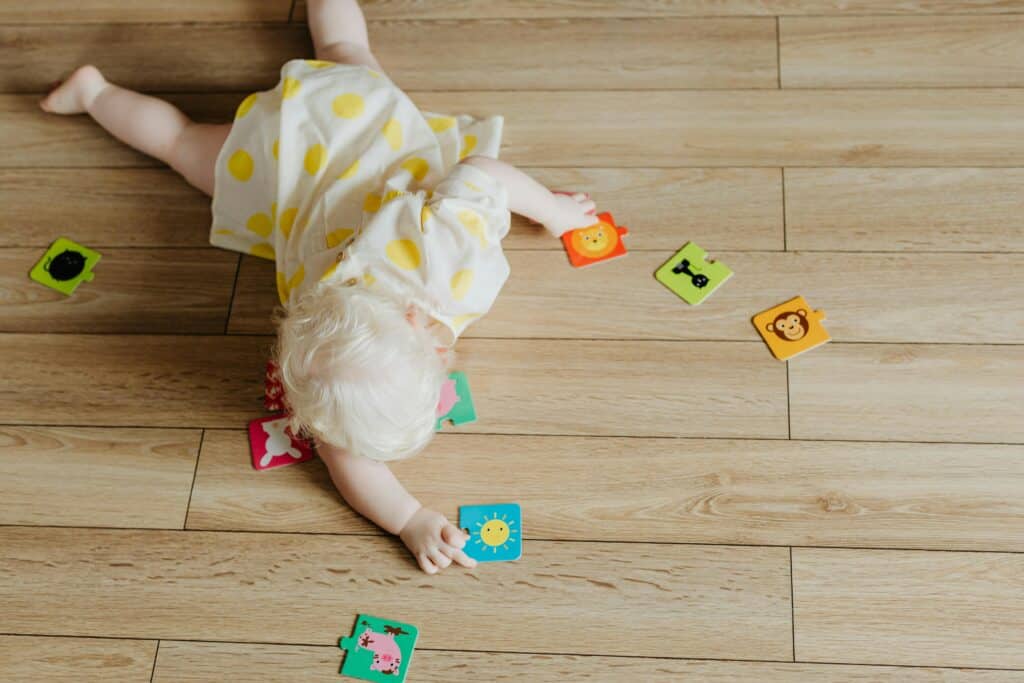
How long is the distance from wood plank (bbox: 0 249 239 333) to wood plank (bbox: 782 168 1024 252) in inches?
33.0

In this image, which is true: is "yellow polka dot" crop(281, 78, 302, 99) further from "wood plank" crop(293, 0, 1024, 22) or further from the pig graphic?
the pig graphic

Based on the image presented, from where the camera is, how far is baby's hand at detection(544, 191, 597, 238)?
1.36m

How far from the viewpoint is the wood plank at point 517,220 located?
1.40m

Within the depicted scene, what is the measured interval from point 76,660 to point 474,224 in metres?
0.74

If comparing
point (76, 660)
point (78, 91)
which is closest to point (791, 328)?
point (76, 660)

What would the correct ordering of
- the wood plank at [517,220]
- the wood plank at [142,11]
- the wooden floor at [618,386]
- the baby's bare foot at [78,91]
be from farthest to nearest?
the wood plank at [142,11] < the baby's bare foot at [78,91] < the wood plank at [517,220] < the wooden floor at [618,386]

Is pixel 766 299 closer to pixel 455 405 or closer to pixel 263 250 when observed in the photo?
pixel 455 405

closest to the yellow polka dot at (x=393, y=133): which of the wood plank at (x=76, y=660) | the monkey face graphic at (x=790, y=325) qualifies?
the monkey face graphic at (x=790, y=325)

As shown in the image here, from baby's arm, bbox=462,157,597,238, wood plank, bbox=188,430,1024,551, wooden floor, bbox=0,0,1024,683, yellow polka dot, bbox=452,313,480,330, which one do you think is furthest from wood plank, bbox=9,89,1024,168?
wood plank, bbox=188,430,1024,551

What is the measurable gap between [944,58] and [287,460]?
1.15 metres

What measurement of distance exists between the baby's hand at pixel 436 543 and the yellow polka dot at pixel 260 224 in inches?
18.7

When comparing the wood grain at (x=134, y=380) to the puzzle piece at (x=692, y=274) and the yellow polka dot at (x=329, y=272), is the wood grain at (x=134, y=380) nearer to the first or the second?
the yellow polka dot at (x=329, y=272)

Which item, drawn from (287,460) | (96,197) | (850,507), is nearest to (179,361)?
(287,460)

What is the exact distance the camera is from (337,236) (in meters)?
1.27
